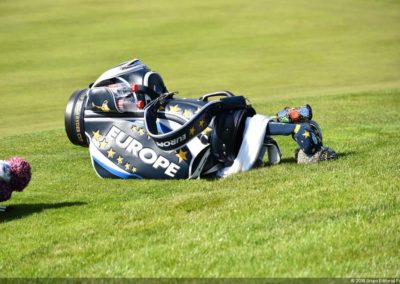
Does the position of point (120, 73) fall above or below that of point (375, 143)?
above

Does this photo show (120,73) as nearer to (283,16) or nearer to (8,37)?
(8,37)

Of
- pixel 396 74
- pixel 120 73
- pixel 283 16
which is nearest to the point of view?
pixel 120 73

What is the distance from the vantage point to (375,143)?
11.3 m

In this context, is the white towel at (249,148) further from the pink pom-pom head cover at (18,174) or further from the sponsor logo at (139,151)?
the pink pom-pom head cover at (18,174)

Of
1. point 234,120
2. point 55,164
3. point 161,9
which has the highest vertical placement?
point 234,120

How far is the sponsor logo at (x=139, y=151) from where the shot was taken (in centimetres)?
970

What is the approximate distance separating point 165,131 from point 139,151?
1.29 feet

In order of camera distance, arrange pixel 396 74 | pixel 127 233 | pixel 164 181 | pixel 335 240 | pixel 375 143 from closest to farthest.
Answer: pixel 335 240
pixel 127 233
pixel 164 181
pixel 375 143
pixel 396 74

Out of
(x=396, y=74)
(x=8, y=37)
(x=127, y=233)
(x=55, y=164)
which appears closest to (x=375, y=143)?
(x=55, y=164)

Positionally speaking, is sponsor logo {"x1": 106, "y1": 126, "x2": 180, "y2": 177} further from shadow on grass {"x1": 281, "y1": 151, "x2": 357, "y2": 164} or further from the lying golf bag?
shadow on grass {"x1": 281, "y1": 151, "x2": 357, "y2": 164}

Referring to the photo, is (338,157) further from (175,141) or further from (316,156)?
(175,141)

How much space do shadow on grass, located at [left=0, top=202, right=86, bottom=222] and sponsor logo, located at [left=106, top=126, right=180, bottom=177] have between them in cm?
145

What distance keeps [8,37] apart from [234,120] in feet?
77.5

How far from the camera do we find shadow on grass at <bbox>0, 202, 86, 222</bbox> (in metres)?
8.12
